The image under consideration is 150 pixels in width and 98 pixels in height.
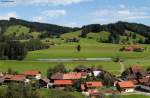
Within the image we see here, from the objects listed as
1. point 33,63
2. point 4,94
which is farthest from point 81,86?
point 33,63

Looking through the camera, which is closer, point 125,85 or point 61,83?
point 125,85

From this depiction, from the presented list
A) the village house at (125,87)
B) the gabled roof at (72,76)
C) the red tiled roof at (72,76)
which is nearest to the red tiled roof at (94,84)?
the village house at (125,87)

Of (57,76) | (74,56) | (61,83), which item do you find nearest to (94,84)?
(61,83)

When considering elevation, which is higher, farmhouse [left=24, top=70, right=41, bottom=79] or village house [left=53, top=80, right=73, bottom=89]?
Answer: farmhouse [left=24, top=70, right=41, bottom=79]

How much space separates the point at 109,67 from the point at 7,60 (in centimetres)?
3300

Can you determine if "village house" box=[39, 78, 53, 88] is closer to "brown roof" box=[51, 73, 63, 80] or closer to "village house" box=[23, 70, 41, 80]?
"brown roof" box=[51, 73, 63, 80]

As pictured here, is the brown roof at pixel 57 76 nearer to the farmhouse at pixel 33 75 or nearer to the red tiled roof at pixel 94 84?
the farmhouse at pixel 33 75

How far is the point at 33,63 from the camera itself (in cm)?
10912

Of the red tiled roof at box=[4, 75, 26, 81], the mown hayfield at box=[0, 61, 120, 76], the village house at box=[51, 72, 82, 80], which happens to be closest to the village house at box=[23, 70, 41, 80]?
the red tiled roof at box=[4, 75, 26, 81]

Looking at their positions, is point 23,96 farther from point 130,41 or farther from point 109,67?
point 130,41

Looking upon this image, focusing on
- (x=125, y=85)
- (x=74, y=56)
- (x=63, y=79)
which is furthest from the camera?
(x=74, y=56)

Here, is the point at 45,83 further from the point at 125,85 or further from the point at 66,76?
the point at 125,85

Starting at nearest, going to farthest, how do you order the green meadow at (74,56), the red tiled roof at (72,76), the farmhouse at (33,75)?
the red tiled roof at (72,76) → the farmhouse at (33,75) → the green meadow at (74,56)

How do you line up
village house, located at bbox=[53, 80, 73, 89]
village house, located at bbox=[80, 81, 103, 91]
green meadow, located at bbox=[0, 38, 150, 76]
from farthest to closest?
green meadow, located at bbox=[0, 38, 150, 76]
village house, located at bbox=[53, 80, 73, 89]
village house, located at bbox=[80, 81, 103, 91]
